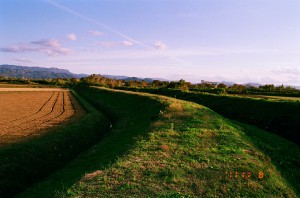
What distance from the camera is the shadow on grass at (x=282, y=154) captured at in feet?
52.0

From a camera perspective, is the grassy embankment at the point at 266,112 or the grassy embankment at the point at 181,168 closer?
the grassy embankment at the point at 181,168

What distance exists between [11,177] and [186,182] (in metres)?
9.50

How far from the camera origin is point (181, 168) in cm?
1411

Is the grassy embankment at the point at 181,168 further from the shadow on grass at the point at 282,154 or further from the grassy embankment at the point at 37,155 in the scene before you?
the grassy embankment at the point at 37,155

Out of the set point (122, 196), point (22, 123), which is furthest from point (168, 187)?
point (22, 123)

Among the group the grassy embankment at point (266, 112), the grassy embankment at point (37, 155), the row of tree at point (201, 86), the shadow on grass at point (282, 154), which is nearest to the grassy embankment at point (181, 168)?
the shadow on grass at point (282, 154)

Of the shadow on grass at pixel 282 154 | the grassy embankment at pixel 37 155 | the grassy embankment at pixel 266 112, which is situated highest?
the grassy embankment at pixel 266 112

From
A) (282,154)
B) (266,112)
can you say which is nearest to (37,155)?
(282,154)

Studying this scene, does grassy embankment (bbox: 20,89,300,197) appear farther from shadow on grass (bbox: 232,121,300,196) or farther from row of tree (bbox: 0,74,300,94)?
row of tree (bbox: 0,74,300,94)

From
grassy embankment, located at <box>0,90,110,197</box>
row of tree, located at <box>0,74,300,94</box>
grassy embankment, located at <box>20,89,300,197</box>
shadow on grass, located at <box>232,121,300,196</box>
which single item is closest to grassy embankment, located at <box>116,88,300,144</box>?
shadow on grass, located at <box>232,121,300,196</box>

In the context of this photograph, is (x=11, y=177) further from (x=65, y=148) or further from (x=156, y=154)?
(x=156, y=154)

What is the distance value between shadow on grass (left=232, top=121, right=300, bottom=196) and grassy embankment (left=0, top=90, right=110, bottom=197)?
516 inches

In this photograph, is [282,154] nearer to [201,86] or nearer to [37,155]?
[37,155]

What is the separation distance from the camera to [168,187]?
39.5ft
